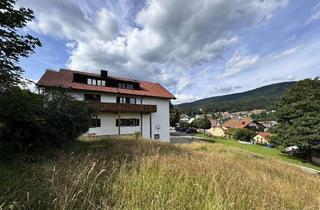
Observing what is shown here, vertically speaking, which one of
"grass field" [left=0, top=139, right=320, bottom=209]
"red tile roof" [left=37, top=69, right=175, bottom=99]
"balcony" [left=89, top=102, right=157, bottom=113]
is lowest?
"grass field" [left=0, top=139, right=320, bottom=209]

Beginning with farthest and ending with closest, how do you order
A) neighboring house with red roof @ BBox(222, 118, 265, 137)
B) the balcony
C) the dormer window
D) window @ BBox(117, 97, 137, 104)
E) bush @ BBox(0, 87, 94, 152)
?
neighboring house with red roof @ BBox(222, 118, 265, 137) → window @ BBox(117, 97, 137, 104) → the dormer window → the balcony → bush @ BBox(0, 87, 94, 152)

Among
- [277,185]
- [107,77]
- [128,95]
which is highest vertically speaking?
[107,77]

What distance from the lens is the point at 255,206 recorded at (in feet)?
9.34

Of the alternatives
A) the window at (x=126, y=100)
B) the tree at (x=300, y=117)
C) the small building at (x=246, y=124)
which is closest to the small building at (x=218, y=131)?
the small building at (x=246, y=124)

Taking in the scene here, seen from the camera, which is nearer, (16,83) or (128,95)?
(16,83)

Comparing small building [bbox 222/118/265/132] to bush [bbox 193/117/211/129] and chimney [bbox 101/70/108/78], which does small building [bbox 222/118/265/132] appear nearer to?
bush [bbox 193/117/211/129]

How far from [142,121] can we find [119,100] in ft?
16.5

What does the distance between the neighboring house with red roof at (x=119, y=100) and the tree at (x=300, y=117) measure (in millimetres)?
18293

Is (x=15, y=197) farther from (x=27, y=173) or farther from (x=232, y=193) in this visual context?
(x=232, y=193)

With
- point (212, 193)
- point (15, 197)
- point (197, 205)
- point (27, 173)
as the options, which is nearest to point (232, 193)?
point (212, 193)

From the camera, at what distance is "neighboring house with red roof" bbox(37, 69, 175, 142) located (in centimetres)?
2629

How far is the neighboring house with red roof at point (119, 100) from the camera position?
2629cm

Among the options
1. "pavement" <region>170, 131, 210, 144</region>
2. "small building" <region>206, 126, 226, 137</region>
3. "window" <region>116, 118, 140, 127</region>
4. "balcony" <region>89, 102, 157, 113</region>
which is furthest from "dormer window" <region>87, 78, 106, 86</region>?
"small building" <region>206, 126, 226, 137</region>

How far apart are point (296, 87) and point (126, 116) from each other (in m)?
28.7
